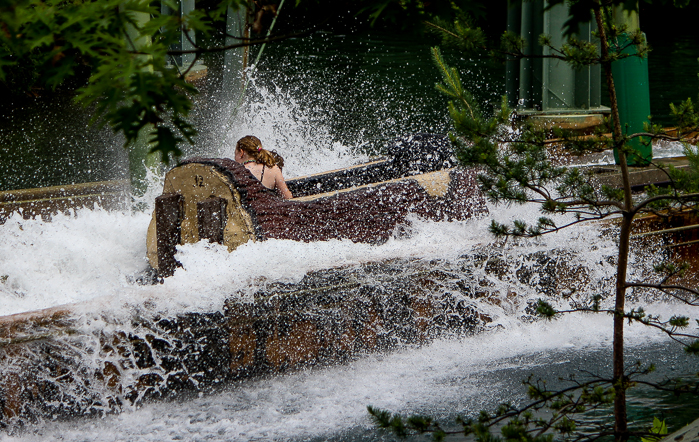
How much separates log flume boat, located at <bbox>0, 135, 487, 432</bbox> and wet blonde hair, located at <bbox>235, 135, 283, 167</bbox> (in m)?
0.51

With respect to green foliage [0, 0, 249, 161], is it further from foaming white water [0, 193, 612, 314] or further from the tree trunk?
foaming white water [0, 193, 612, 314]

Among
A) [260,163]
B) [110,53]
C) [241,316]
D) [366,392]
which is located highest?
[110,53]

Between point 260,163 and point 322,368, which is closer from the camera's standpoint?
point 322,368

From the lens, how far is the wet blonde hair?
5.55 metres

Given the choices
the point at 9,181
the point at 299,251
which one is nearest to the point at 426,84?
the point at 9,181

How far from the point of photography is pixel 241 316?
15.8ft

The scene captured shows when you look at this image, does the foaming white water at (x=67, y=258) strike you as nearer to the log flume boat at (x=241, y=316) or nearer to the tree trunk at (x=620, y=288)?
the log flume boat at (x=241, y=316)

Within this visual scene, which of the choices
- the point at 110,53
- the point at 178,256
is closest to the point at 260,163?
the point at 178,256

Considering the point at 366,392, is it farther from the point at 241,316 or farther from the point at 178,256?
the point at 178,256

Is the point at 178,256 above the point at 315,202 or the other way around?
the other way around

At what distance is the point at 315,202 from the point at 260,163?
0.59 meters

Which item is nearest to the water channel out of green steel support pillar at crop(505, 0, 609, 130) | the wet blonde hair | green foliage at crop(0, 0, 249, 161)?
the wet blonde hair

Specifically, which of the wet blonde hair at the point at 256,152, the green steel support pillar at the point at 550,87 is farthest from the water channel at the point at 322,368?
the green steel support pillar at the point at 550,87

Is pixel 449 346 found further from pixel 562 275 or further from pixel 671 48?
pixel 671 48
